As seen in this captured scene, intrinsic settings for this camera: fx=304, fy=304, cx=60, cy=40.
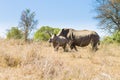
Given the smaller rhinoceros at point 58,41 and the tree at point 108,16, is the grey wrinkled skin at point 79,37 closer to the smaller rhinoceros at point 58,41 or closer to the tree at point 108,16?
the smaller rhinoceros at point 58,41

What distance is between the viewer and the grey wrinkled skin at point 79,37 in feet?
35.3

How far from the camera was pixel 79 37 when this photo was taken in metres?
10.8

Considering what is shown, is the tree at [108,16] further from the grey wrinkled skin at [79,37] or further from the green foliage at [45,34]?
the grey wrinkled skin at [79,37]

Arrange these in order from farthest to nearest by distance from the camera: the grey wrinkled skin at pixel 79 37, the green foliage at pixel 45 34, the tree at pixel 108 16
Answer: the tree at pixel 108 16 < the green foliage at pixel 45 34 < the grey wrinkled skin at pixel 79 37

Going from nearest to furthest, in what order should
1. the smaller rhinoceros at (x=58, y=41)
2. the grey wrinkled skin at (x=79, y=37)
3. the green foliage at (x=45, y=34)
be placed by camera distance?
the smaller rhinoceros at (x=58, y=41) < the grey wrinkled skin at (x=79, y=37) < the green foliage at (x=45, y=34)

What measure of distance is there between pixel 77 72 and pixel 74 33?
22.7 feet

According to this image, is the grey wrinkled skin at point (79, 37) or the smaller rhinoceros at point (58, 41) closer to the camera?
the smaller rhinoceros at point (58, 41)

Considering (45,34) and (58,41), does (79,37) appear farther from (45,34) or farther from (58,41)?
(45,34)

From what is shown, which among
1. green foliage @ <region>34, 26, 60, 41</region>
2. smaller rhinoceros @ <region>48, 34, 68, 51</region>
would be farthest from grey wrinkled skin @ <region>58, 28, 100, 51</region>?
green foliage @ <region>34, 26, 60, 41</region>

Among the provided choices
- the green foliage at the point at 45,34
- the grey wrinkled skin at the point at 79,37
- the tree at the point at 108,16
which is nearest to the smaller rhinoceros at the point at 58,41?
the grey wrinkled skin at the point at 79,37

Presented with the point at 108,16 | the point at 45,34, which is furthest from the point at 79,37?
the point at 108,16

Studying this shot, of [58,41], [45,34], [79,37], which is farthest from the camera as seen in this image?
[45,34]

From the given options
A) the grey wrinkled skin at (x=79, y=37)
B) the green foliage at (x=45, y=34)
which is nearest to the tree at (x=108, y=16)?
the green foliage at (x=45, y=34)

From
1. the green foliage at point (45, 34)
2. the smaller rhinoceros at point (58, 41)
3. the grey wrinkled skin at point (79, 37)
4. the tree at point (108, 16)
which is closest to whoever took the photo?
the smaller rhinoceros at point (58, 41)
